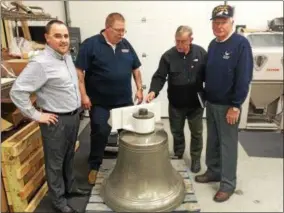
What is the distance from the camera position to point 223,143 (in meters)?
2.13

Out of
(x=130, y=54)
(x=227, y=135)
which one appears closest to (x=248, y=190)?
Result: (x=227, y=135)

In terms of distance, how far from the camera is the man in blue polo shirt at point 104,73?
2.09 metres

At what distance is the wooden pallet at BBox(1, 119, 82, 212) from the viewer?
6.18ft

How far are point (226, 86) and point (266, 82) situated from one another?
181 cm

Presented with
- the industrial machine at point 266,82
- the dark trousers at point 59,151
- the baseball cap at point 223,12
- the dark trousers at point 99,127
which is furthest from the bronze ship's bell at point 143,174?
the industrial machine at point 266,82

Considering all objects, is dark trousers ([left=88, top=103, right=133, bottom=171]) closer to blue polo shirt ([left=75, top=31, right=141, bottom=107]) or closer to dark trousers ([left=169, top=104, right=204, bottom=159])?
blue polo shirt ([left=75, top=31, right=141, bottom=107])

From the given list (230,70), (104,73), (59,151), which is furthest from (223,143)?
(59,151)

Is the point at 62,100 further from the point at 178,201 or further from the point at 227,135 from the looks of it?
the point at 227,135

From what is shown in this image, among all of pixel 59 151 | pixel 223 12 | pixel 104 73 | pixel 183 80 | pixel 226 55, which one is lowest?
pixel 59 151

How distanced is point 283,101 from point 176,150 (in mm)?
2005

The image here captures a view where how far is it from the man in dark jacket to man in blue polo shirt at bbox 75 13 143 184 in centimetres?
27

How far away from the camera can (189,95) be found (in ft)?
7.85

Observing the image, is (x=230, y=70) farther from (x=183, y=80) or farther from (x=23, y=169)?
(x=23, y=169)

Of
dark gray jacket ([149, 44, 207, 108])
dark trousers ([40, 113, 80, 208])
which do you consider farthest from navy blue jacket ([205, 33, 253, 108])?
dark trousers ([40, 113, 80, 208])
